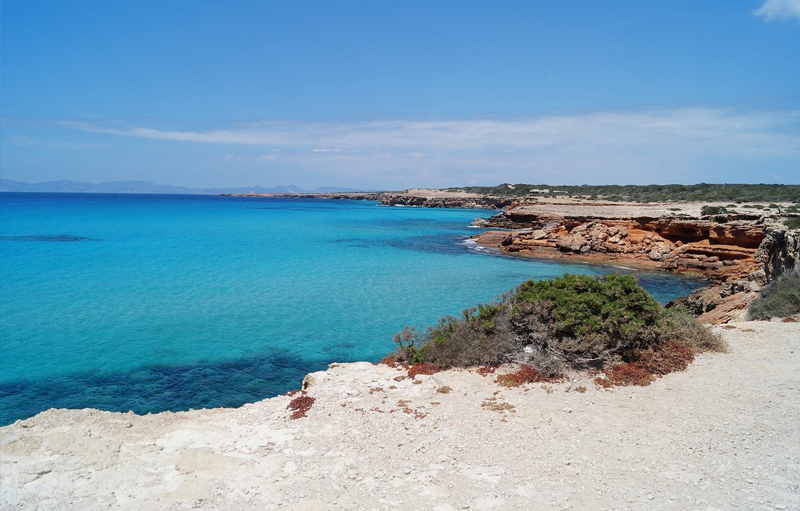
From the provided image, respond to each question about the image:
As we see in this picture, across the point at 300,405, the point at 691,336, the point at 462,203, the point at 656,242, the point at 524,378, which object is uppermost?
the point at 462,203

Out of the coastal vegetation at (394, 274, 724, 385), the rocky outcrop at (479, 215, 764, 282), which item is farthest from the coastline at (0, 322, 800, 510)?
the rocky outcrop at (479, 215, 764, 282)

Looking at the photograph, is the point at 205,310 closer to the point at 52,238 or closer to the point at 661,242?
the point at 661,242

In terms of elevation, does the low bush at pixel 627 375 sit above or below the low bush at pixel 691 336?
below

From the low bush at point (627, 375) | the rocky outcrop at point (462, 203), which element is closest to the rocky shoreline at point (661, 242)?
the low bush at point (627, 375)

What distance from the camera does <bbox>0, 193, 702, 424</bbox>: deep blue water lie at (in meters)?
11.8

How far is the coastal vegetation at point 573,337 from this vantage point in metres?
8.70

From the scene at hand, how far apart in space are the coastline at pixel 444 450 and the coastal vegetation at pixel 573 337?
0.51m

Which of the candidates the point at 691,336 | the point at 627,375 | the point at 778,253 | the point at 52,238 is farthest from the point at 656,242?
the point at 52,238

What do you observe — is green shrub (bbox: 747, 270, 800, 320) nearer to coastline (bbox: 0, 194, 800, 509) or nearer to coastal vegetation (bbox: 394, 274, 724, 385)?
coastal vegetation (bbox: 394, 274, 724, 385)

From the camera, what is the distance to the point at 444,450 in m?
6.32

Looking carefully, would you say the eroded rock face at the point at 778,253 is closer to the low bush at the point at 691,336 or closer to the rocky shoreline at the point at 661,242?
the rocky shoreline at the point at 661,242

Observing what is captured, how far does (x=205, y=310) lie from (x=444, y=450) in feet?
48.2

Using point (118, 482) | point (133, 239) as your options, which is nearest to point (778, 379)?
point (118, 482)

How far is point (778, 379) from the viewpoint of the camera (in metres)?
8.16
